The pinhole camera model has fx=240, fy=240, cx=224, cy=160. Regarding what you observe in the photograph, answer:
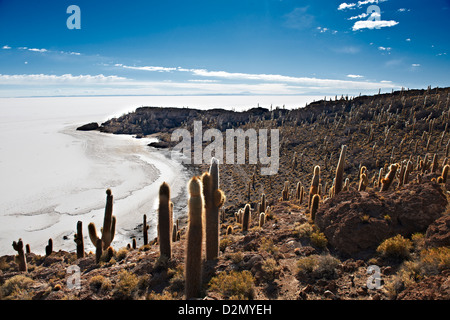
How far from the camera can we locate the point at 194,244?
6.73m

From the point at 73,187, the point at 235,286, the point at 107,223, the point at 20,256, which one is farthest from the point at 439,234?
the point at 73,187

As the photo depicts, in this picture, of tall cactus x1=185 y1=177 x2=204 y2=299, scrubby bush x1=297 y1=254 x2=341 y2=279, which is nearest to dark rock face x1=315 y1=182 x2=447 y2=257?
scrubby bush x1=297 y1=254 x2=341 y2=279

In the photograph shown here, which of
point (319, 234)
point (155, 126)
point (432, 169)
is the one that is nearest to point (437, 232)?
point (319, 234)

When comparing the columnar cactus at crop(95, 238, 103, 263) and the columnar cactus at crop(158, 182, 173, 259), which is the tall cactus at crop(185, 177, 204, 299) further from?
the columnar cactus at crop(95, 238, 103, 263)

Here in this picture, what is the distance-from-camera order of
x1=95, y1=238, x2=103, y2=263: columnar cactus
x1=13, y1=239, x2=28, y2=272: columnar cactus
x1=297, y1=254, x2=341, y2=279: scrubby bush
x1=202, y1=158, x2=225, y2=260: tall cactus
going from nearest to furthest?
1. x1=297, y1=254, x2=341, y2=279: scrubby bush
2. x1=202, y1=158, x2=225, y2=260: tall cactus
3. x1=95, y1=238, x2=103, y2=263: columnar cactus
4. x1=13, y1=239, x2=28, y2=272: columnar cactus

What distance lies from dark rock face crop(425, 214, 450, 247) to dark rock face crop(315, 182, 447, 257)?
1187mm

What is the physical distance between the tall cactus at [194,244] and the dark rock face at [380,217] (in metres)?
5.05

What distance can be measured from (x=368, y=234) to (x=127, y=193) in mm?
33622

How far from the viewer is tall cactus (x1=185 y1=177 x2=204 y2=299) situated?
6.65m

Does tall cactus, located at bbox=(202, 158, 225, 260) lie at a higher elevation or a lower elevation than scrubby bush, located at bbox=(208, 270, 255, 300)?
higher

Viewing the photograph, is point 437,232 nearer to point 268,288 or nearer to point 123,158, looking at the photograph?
point 268,288

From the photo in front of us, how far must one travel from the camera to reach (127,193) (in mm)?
35500

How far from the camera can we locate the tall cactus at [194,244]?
6648mm

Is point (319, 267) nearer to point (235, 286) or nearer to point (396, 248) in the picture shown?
point (396, 248)
